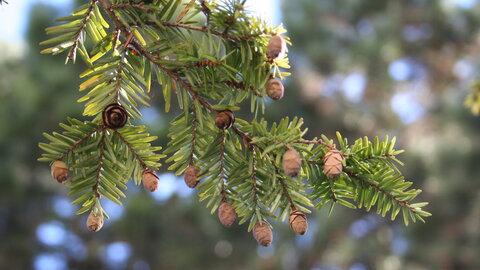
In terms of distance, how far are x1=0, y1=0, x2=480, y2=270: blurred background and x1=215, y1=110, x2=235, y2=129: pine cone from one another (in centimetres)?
283

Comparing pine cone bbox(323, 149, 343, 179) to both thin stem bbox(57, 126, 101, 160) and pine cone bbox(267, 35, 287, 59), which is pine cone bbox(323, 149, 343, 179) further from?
thin stem bbox(57, 126, 101, 160)

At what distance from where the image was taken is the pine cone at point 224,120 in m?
0.44

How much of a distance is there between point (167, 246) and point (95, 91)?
10.9ft

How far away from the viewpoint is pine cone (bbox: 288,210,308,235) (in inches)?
16.5

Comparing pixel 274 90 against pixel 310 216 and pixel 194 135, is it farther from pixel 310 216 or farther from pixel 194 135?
pixel 310 216

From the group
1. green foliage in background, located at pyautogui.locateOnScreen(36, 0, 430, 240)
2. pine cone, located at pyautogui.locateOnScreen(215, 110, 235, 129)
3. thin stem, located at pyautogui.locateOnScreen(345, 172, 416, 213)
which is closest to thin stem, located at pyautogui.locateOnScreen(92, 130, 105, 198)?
green foliage in background, located at pyautogui.locateOnScreen(36, 0, 430, 240)

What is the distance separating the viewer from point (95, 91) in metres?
0.46

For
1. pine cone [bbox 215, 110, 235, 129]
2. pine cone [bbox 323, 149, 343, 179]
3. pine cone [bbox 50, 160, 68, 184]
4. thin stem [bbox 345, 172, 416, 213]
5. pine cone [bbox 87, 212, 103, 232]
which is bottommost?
pine cone [bbox 87, 212, 103, 232]

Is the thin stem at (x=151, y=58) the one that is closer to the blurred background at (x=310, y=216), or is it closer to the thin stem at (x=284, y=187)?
the thin stem at (x=284, y=187)

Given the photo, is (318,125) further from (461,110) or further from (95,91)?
(95,91)

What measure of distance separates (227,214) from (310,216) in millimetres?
4089

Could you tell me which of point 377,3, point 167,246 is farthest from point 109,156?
point 377,3

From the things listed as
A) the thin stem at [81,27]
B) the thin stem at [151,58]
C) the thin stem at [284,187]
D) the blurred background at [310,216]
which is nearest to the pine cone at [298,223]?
the thin stem at [284,187]

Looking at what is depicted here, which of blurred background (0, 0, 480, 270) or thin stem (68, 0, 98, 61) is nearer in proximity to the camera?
thin stem (68, 0, 98, 61)
